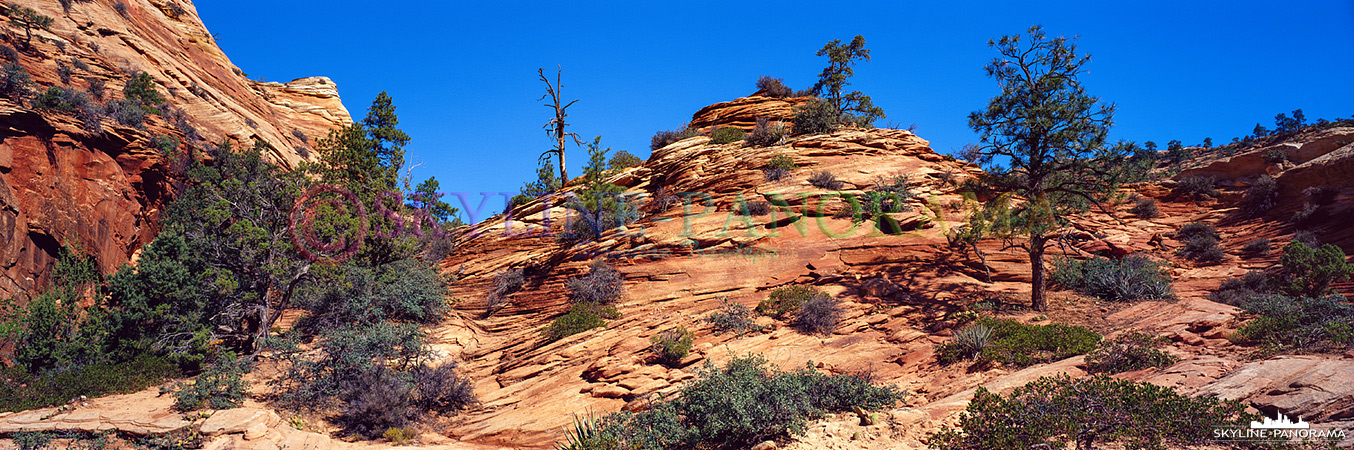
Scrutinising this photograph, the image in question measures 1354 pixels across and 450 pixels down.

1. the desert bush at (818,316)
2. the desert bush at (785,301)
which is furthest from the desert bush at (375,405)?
the desert bush at (818,316)

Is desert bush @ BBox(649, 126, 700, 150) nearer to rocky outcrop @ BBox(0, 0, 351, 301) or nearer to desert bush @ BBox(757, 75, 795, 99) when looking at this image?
desert bush @ BBox(757, 75, 795, 99)

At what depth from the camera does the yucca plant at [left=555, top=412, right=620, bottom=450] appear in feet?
25.3

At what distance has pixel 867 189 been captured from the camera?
1698 cm

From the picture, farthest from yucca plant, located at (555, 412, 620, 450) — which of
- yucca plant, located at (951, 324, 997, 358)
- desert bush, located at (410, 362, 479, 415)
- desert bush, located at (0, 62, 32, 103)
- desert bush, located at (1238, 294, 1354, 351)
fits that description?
desert bush, located at (0, 62, 32, 103)

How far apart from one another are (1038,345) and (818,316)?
12.7ft

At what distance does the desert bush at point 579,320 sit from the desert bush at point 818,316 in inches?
177

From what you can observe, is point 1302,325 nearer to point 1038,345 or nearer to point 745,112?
point 1038,345

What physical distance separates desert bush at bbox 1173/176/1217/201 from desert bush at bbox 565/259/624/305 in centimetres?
1972

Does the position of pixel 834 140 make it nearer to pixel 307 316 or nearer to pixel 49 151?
pixel 307 316

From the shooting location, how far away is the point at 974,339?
31.7ft

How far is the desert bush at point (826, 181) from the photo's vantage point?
17094 millimetres

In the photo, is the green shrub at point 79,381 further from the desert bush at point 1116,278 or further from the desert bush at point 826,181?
the desert bush at point 1116,278

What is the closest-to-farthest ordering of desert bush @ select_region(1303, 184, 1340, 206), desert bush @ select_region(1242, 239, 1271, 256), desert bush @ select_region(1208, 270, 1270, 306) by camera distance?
desert bush @ select_region(1208, 270, 1270, 306), desert bush @ select_region(1242, 239, 1271, 256), desert bush @ select_region(1303, 184, 1340, 206)

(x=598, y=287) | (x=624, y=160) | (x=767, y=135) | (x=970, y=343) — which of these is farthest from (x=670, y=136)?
(x=970, y=343)
